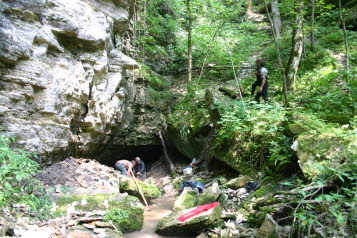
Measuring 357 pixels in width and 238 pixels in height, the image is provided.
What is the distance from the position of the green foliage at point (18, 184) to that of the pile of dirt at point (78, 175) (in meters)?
1.00

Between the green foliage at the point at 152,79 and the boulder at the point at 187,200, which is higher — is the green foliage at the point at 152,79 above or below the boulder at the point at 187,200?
above

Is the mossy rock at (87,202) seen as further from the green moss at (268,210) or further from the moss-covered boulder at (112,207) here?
the green moss at (268,210)

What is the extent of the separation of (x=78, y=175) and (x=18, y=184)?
2.04 metres

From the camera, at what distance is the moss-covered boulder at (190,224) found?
4.29 metres

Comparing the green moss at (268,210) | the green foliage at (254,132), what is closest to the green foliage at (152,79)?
the green foliage at (254,132)

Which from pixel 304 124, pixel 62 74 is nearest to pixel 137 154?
pixel 62 74

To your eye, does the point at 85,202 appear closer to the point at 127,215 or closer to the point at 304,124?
the point at 127,215

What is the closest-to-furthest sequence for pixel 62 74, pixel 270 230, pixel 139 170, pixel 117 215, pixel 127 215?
pixel 270 230, pixel 117 215, pixel 127 215, pixel 62 74, pixel 139 170

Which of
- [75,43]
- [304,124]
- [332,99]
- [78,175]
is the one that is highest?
[75,43]

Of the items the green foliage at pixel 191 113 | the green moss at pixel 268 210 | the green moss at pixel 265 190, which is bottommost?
the green moss at pixel 265 190

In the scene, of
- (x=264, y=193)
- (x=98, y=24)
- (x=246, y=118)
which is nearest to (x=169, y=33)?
(x=98, y=24)

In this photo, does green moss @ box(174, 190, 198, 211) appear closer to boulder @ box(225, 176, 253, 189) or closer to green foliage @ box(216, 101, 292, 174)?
boulder @ box(225, 176, 253, 189)

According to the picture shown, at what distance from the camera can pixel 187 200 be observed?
6.00 metres

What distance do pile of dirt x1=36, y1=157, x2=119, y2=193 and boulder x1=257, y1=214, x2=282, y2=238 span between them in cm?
430
